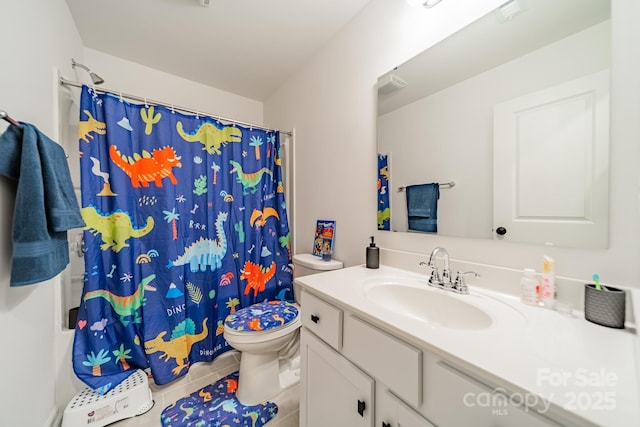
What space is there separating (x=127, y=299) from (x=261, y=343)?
87 centimetres

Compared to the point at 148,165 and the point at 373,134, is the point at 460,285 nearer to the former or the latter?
the point at 373,134

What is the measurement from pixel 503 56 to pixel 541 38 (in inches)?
4.2

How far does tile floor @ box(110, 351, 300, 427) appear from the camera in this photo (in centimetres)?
121

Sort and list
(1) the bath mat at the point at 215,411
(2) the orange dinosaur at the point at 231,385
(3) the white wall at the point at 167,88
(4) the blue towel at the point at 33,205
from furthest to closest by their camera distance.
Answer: (3) the white wall at the point at 167,88 < (2) the orange dinosaur at the point at 231,385 < (1) the bath mat at the point at 215,411 < (4) the blue towel at the point at 33,205

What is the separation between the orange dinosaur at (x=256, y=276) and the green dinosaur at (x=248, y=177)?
61 centimetres

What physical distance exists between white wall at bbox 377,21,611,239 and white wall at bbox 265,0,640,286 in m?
0.06

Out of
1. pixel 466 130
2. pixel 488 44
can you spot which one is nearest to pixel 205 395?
pixel 466 130

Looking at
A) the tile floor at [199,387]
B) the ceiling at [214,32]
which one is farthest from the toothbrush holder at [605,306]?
the ceiling at [214,32]

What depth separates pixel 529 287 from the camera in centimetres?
74

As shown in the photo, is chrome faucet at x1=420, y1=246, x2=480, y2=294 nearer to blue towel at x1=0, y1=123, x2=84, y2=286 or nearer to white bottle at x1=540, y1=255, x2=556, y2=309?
white bottle at x1=540, y1=255, x2=556, y2=309

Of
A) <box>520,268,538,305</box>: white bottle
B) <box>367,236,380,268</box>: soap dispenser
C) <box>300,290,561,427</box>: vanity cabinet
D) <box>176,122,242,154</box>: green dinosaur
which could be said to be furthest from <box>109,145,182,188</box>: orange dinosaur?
<box>520,268,538,305</box>: white bottle

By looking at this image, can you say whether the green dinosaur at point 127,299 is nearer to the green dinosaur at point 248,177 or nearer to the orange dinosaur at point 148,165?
the orange dinosaur at point 148,165

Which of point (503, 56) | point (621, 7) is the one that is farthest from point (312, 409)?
point (621, 7)

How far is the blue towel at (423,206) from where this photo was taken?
1067mm
